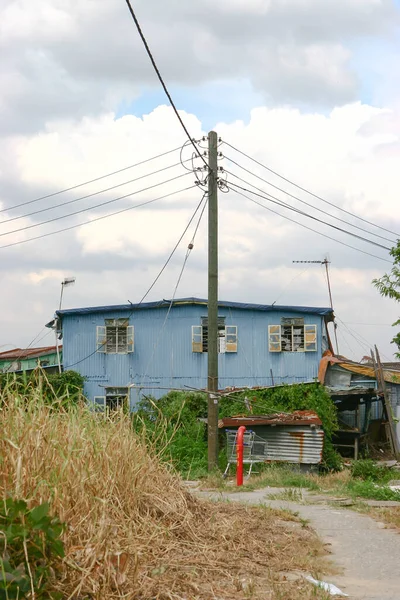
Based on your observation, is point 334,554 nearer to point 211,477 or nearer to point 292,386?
point 211,477

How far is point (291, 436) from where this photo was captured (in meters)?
22.6

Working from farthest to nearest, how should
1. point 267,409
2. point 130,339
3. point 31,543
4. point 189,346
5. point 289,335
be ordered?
point 130,339, point 289,335, point 189,346, point 267,409, point 31,543

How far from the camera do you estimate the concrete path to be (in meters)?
6.91

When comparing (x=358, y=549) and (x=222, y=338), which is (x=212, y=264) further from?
(x=222, y=338)

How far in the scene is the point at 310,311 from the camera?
34.2m

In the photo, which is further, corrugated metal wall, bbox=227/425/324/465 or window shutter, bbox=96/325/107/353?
window shutter, bbox=96/325/107/353

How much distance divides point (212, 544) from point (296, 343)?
90.2ft

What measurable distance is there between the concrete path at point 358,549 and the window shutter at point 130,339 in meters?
22.0

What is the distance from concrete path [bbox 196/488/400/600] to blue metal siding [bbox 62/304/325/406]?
2111 cm

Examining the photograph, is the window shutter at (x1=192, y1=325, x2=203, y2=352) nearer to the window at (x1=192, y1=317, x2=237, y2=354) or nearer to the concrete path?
the window at (x1=192, y1=317, x2=237, y2=354)

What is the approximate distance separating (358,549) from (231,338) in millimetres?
25747

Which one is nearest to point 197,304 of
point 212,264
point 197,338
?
point 197,338

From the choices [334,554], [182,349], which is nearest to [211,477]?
[334,554]

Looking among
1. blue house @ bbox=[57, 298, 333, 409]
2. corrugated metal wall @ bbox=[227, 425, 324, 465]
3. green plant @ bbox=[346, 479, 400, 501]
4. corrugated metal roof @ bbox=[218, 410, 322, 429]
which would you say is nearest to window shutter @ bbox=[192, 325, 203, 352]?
blue house @ bbox=[57, 298, 333, 409]
